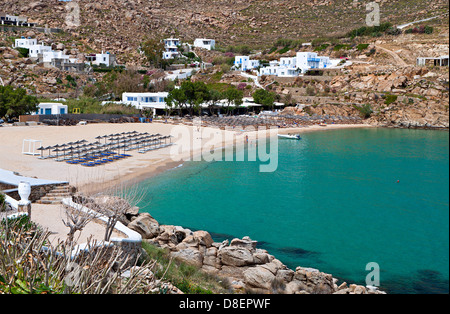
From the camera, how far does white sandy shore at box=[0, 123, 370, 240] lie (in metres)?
18.1

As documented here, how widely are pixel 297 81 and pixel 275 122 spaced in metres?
18.1

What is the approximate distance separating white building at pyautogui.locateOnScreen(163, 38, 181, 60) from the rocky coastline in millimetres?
71752

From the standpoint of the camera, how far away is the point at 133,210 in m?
13.5

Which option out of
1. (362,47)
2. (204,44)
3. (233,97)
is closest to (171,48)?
(204,44)

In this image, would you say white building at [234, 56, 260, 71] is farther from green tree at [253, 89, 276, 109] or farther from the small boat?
the small boat

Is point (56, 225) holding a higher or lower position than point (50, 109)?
lower

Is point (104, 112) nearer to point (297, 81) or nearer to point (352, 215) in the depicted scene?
point (297, 81)

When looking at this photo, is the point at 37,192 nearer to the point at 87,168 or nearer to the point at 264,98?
the point at 87,168

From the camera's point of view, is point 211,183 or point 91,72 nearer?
point 211,183

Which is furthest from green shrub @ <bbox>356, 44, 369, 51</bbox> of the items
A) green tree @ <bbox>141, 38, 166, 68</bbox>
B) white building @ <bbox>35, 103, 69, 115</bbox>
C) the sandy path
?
the sandy path

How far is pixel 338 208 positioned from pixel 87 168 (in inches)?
560

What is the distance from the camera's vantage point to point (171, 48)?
3250 inches

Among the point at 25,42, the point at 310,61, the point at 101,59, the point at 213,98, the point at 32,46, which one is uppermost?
the point at 25,42
